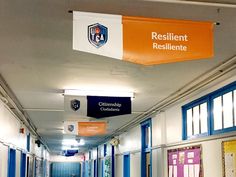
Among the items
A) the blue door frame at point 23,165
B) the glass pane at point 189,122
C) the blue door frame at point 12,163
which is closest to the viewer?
the glass pane at point 189,122

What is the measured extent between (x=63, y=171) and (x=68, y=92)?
3061cm

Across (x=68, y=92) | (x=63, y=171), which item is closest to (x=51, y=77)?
(x=68, y=92)

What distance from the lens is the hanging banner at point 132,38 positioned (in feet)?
10.7

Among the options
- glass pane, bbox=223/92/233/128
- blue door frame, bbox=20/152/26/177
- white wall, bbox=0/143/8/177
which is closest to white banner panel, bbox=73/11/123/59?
glass pane, bbox=223/92/233/128

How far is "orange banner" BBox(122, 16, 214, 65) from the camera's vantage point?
333 cm

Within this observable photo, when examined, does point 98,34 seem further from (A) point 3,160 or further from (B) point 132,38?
(A) point 3,160

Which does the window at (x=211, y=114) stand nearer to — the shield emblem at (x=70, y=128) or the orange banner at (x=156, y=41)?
the orange banner at (x=156, y=41)

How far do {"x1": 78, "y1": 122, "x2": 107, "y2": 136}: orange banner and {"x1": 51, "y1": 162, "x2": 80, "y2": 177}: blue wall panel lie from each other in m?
27.7

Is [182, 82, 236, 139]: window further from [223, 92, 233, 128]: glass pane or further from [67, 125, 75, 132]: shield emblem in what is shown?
[67, 125, 75, 132]: shield emblem

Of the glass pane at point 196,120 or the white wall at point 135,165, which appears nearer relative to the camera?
the glass pane at point 196,120

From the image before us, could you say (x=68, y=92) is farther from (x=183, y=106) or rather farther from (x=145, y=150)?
(x=145, y=150)

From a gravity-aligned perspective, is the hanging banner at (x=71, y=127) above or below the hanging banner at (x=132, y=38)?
below

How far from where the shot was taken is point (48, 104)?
959cm

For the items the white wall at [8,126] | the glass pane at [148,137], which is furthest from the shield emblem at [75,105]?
the glass pane at [148,137]
